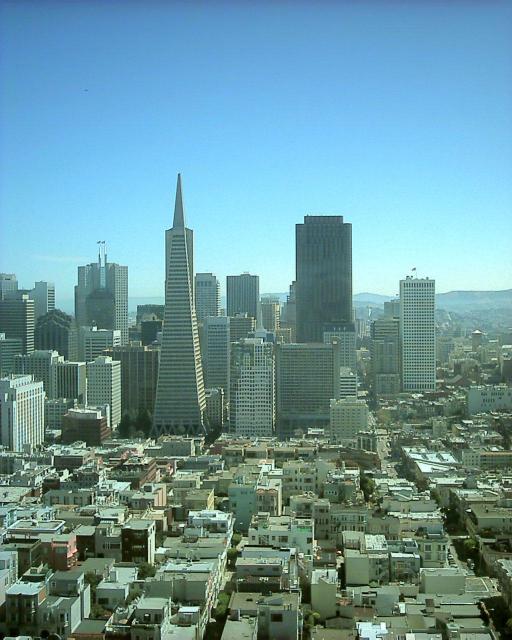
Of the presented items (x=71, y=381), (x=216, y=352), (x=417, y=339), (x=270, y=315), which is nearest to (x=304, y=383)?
(x=216, y=352)

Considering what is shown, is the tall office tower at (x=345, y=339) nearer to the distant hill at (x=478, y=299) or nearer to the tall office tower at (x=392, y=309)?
the tall office tower at (x=392, y=309)

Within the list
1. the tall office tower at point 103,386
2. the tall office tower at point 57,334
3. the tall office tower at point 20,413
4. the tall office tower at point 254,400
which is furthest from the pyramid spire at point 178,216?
the tall office tower at point 57,334

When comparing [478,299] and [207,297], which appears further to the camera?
[207,297]

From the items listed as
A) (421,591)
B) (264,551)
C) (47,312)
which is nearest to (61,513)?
(264,551)

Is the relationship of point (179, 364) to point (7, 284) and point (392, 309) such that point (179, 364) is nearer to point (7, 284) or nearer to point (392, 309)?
point (7, 284)

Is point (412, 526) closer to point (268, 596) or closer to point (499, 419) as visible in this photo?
point (268, 596)
